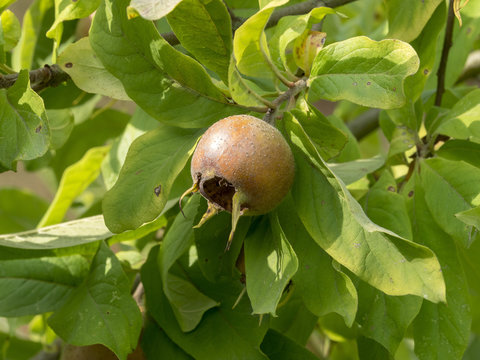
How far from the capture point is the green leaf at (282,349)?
1.17 metres

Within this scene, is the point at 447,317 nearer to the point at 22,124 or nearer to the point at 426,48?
the point at 426,48

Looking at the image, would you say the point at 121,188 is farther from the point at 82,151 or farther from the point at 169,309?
the point at 82,151

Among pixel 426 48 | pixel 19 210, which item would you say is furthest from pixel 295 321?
pixel 19 210

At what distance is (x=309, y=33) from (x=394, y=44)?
0.21 m

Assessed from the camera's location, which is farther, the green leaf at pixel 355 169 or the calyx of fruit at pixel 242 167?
the green leaf at pixel 355 169

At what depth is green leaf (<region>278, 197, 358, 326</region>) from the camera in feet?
3.00

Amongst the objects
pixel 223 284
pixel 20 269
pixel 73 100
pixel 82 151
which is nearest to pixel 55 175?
pixel 82 151

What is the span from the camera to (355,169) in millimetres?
1131

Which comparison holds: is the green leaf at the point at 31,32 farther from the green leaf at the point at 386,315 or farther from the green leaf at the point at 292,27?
the green leaf at the point at 386,315

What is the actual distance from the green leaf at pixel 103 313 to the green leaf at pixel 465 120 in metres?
0.60

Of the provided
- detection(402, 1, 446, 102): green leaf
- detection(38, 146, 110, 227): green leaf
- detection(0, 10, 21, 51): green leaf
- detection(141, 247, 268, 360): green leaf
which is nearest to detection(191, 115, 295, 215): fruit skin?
detection(141, 247, 268, 360): green leaf

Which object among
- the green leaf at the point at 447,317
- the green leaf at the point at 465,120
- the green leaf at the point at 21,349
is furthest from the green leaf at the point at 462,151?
the green leaf at the point at 21,349

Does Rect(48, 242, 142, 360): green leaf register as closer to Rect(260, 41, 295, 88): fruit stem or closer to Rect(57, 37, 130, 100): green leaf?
Rect(57, 37, 130, 100): green leaf

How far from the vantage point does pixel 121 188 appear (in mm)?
917
